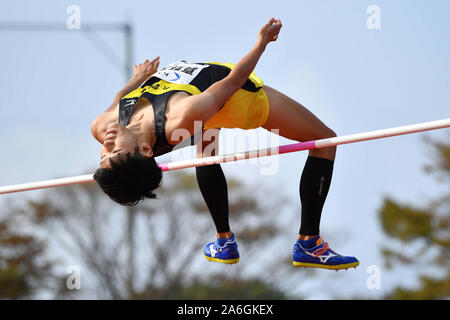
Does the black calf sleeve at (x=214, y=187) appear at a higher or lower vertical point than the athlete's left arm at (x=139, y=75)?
lower

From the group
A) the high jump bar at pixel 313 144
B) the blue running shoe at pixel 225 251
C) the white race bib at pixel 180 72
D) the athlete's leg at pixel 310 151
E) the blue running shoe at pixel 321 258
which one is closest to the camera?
the high jump bar at pixel 313 144

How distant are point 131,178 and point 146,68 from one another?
1.05m

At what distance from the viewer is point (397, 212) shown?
15.1 metres

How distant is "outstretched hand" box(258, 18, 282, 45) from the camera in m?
3.68

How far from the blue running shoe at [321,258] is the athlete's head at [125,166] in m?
1.09

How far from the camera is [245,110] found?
402cm

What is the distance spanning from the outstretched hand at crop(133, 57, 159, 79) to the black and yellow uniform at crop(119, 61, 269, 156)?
41 centimetres

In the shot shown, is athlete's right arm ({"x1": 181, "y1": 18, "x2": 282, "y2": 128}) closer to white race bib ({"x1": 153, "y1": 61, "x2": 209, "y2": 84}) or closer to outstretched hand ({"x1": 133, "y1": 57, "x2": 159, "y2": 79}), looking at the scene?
white race bib ({"x1": 153, "y1": 61, "x2": 209, "y2": 84})

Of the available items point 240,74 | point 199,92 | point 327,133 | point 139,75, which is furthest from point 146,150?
point 327,133

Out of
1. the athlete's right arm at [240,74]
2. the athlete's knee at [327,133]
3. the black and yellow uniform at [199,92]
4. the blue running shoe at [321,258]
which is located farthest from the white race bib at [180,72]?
the blue running shoe at [321,258]

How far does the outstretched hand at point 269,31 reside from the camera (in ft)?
12.1

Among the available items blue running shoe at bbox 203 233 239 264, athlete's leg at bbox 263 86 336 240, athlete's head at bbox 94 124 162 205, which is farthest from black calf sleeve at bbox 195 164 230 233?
athlete's head at bbox 94 124 162 205

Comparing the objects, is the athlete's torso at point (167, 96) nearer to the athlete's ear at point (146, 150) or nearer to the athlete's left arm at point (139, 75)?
the athlete's ear at point (146, 150)

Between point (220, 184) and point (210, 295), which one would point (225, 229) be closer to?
point (220, 184)
